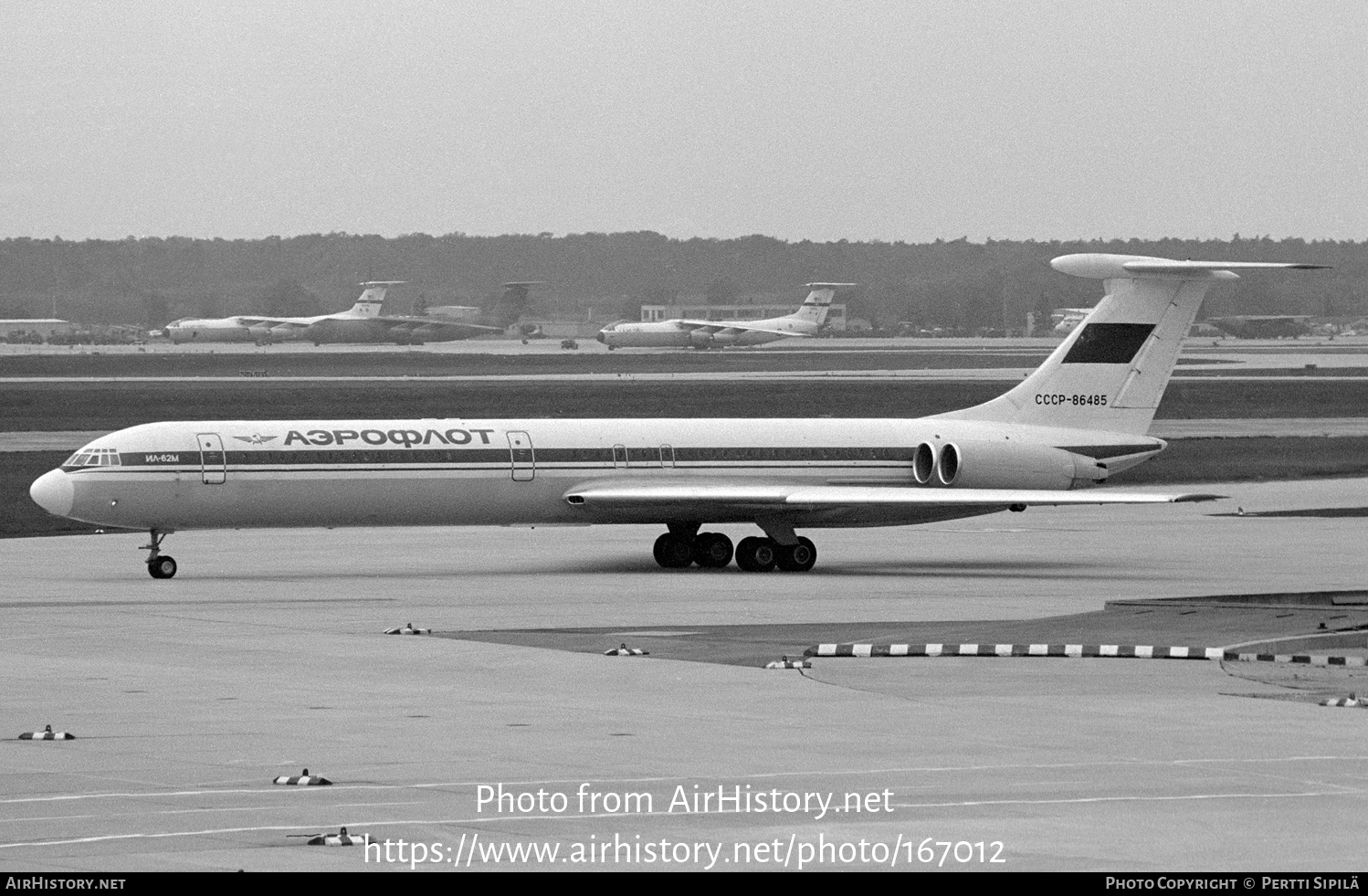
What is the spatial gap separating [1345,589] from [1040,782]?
18306 millimetres

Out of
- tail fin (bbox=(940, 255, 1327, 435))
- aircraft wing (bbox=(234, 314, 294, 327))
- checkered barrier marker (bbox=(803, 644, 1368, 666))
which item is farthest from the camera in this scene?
aircraft wing (bbox=(234, 314, 294, 327))

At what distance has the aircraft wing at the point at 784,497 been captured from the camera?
3747cm

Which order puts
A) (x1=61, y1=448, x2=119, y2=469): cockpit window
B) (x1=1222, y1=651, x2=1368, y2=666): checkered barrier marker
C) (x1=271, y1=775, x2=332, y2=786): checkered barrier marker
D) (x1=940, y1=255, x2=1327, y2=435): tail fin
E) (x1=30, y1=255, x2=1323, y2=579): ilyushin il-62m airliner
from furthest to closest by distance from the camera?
1. (x1=940, y1=255, x2=1327, y2=435): tail fin
2. (x1=30, y1=255, x2=1323, y2=579): ilyushin il-62m airliner
3. (x1=61, y1=448, x2=119, y2=469): cockpit window
4. (x1=1222, y1=651, x2=1368, y2=666): checkered barrier marker
5. (x1=271, y1=775, x2=332, y2=786): checkered barrier marker

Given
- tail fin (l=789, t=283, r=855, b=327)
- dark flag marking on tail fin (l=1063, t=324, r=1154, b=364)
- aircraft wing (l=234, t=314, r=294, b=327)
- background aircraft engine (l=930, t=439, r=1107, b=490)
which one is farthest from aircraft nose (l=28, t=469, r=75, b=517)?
tail fin (l=789, t=283, r=855, b=327)

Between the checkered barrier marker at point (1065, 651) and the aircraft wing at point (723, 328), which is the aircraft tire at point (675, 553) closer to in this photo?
the checkered barrier marker at point (1065, 651)

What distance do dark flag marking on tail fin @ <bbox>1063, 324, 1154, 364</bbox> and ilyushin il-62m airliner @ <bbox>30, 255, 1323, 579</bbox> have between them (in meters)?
0.02

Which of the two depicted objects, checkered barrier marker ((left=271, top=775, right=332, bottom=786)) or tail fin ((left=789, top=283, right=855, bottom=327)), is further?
tail fin ((left=789, top=283, right=855, bottom=327))

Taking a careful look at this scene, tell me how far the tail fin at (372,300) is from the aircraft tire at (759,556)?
135 m

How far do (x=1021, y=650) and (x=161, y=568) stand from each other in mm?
16453


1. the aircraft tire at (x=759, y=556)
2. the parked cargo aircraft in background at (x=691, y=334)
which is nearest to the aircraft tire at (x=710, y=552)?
the aircraft tire at (x=759, y=556)

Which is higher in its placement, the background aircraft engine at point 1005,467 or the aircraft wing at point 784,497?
the background aircraft engine at point 1005,467

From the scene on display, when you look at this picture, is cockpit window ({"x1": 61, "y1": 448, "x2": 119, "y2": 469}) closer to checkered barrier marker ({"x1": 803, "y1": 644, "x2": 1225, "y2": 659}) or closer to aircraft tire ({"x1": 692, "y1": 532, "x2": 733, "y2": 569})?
aircraft tire ({"x1": 692, "y1": 532, "x2": 733, "y2": 569})

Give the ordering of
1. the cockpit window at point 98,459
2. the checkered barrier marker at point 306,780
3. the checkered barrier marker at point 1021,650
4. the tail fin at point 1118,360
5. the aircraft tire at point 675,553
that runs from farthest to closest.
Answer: the tail fin at point 1118,360 → the aircraft tire at point 675,553 → the cockpit window at point 98,459 → the checkered barrier marker at point 1021,650 → the checkered barrier marker at point 306,780

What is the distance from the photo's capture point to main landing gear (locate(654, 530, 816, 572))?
126 ft
